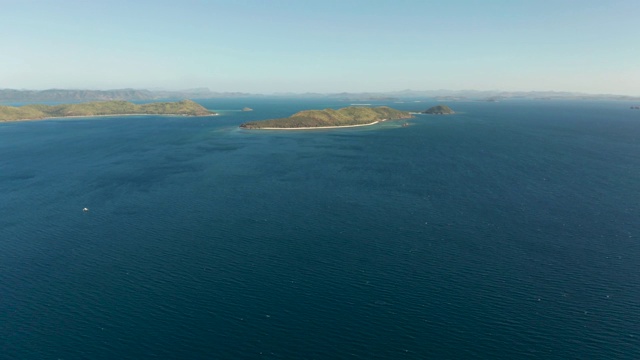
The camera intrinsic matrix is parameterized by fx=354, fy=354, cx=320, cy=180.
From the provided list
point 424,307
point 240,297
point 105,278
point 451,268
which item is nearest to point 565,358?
point 424,307

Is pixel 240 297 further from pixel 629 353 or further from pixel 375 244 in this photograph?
pixel 629 353

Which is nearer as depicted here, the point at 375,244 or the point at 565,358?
the point at 565,358

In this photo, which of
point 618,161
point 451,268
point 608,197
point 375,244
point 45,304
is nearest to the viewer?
point 45,304

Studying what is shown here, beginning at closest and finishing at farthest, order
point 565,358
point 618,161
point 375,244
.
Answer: point 565,358 → point 375,244 → point 618,161

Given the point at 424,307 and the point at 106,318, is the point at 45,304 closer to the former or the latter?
the point at 106,318

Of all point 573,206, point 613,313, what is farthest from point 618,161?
point 613,313

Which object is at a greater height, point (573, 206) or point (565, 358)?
point (573, 206)
